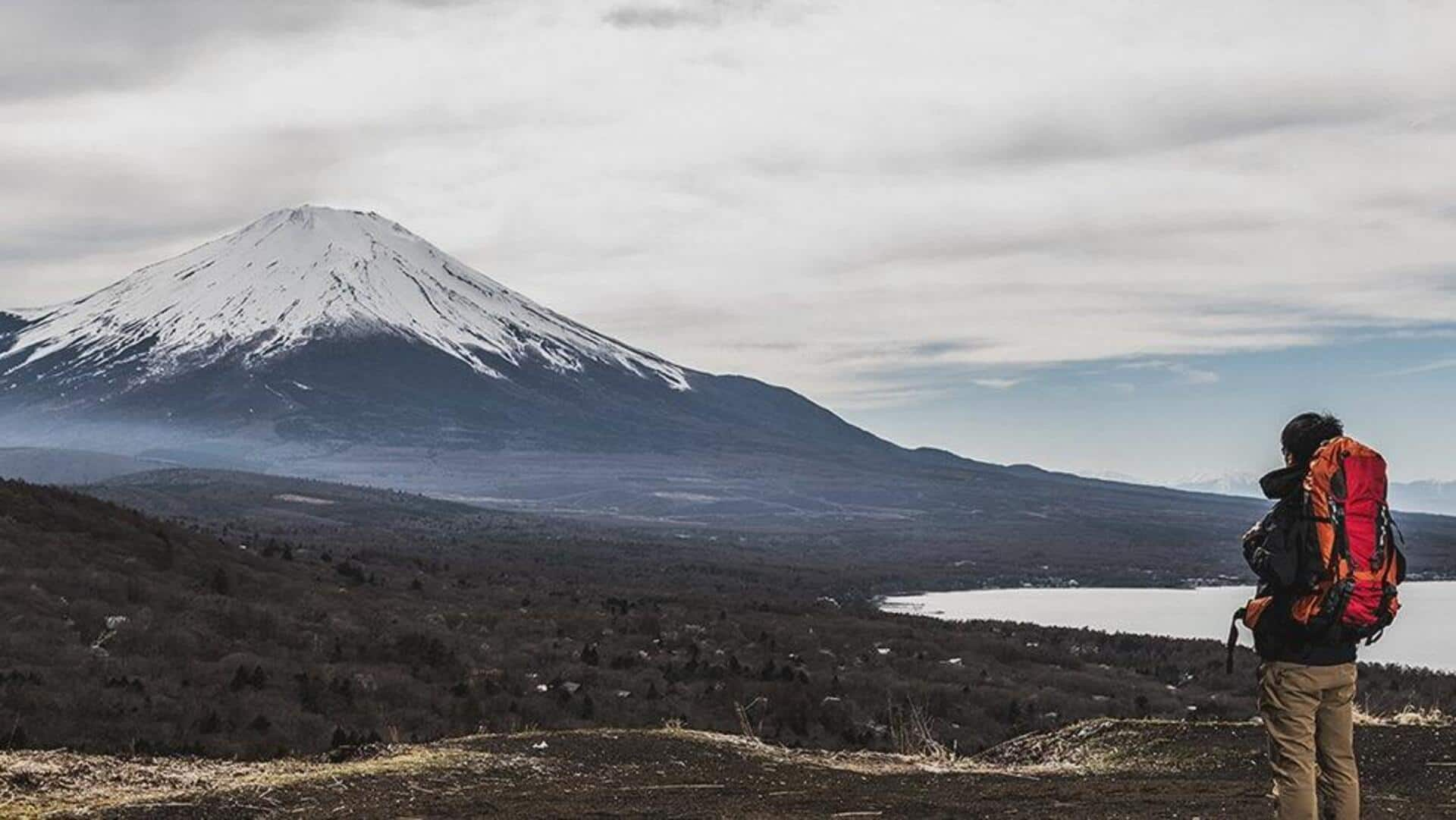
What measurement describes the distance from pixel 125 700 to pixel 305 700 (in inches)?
A: 153

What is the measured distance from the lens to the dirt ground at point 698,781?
11992 millimetres

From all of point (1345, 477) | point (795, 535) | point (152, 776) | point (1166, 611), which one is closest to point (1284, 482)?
point (1345, 477)

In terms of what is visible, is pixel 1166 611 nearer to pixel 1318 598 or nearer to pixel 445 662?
pixel 445 662

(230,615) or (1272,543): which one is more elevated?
(1272,543)

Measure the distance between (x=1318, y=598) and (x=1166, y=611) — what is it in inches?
3195

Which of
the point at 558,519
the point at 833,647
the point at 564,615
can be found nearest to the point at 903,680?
the point at 833,647

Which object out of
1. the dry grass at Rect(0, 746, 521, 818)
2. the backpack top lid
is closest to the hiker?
the backpack top lid

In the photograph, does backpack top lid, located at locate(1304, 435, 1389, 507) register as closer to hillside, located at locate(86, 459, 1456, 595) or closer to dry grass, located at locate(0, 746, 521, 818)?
dry grass, located at locate(0, 746, 521, 818)

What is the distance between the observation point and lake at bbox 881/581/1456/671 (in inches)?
2530

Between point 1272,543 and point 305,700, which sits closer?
point 1272,543

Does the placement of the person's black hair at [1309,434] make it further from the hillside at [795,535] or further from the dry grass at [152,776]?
the hillside at [795,535]

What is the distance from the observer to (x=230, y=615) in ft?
106

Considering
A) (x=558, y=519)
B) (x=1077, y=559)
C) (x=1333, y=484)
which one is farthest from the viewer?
(x=558, y=519)

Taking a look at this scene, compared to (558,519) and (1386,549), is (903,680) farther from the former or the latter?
(558,519)
